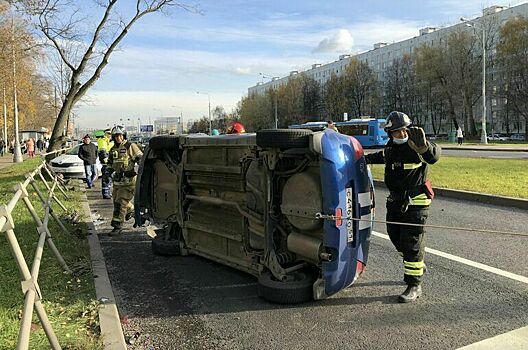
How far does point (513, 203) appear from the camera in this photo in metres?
9.56

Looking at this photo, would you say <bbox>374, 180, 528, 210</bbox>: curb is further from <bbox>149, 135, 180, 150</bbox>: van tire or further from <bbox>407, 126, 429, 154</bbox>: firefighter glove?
<bbox>149, 135, 180, 150</bbox>: van tire

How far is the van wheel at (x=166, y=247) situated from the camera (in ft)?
20.8

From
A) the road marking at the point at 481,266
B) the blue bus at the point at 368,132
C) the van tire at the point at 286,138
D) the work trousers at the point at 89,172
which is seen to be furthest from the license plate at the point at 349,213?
the blue bus at the point at 368,132

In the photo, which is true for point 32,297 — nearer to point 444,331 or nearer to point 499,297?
point 444,331

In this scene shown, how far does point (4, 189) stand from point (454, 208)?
11.4 metres

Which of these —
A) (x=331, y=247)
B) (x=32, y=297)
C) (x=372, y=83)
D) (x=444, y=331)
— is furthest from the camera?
(x=372, y=83)

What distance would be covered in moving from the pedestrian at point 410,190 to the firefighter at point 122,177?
4.82 m

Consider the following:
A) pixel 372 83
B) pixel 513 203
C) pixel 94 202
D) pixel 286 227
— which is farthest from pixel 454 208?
pixel 372 83

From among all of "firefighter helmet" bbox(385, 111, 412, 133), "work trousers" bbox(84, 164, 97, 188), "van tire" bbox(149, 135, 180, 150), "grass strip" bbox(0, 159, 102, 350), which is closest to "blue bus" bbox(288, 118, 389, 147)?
"work trousers" bbox(84, 164, 97, 188)

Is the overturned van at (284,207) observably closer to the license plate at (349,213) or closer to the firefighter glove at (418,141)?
the license plate at (349,213)

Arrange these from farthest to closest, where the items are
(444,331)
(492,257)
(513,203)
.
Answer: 1. (513,203)
2. (492,257)
3. (444,331)

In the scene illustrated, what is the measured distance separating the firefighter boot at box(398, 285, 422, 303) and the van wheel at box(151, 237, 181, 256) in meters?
2.98

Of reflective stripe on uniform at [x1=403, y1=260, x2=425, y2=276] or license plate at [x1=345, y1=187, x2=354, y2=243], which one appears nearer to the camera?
license plate at [x1=345, y1=187, x2=354, y2=243]

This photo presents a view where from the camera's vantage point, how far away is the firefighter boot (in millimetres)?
4500
